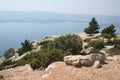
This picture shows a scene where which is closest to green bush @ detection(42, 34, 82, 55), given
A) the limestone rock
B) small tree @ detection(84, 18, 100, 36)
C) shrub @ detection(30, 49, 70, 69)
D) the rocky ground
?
shrub @ detection(30, 49, 70, 69)

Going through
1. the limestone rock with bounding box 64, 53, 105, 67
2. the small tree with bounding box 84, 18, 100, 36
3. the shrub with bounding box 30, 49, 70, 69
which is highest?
the limestone rock with bounding box 64, 53, 105, 67

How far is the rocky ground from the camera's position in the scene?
13680 mm

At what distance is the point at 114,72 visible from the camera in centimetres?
1455

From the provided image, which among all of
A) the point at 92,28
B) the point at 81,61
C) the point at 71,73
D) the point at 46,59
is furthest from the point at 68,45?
the point at 92,28

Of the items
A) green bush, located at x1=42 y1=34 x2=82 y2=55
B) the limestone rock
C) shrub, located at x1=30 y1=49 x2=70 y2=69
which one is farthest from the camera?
green bush, located at x1=42 y1=34 x2=82 y2=55

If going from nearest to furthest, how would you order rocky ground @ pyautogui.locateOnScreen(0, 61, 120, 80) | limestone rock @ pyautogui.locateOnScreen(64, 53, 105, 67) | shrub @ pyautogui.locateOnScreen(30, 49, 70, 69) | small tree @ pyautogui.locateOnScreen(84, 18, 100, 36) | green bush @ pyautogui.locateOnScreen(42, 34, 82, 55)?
1. rocky ground @ pyautogui.locateOnScreen(0, 61, 120, 80)
2. limestone rock @ pyautogui.locateOnScreen(64, 53, 105, 67)
3. shrub @ pyautogui.locateOnScreen(30, 49, 70, 69)
4. green bush @ pyautogui.locateOnScreen(42, 34, 82, 55)
5. small tree @ pyautogui.locateOnScreen(84, 18, 100, 36)

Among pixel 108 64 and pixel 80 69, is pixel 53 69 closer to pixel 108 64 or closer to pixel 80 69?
pixel 80 69

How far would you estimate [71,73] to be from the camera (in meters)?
14.2

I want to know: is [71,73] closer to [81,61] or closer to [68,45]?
[81,61]

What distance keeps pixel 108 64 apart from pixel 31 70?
5.54 meters

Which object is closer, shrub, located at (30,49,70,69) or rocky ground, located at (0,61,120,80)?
rocky ground, located at (0,61,120,80)

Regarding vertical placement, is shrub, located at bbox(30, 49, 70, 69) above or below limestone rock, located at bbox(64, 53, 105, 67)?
below

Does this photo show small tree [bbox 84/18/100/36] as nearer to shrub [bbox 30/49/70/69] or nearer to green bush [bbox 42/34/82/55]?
green bush [bbox 42/34/82/55]

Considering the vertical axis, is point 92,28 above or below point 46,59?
below
